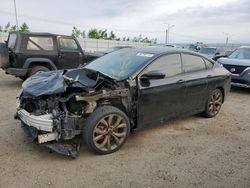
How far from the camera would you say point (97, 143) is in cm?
378

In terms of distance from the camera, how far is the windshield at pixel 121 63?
4227 mm

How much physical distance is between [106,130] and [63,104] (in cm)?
76

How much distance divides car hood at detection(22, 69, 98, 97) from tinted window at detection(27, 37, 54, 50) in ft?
14.0

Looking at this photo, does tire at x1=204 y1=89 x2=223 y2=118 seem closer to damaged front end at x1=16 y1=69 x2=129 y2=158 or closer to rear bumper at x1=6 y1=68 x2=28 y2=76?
damaged front end at x1=16 y1=69 x2=129 y2=158

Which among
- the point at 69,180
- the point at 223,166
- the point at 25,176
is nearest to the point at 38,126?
the point at 25,176

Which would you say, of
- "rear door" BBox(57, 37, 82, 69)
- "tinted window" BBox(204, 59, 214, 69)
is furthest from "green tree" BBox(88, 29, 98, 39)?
"tinted window" BBox(204, 59, 214, 69)

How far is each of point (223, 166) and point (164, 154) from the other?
34.5 inches

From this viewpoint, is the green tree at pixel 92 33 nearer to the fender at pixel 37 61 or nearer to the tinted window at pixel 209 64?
the fender at pixel 37 61

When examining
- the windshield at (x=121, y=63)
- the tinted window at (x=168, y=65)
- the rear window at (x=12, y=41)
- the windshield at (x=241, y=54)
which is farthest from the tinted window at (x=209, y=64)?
the rear window at (x=12, y=41)

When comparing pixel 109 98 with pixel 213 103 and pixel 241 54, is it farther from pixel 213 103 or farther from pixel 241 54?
pixel 241 54

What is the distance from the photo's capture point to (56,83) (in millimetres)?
3945

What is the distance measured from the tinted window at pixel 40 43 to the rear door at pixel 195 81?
536cm

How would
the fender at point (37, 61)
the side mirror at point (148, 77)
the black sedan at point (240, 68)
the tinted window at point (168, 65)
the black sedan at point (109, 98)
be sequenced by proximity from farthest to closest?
the black sedan at point (240, 68), the fender at point (37, 61), the tinted window at point (168, 65), the side mirror at point (148, 77), the black sedan at point (109, 98)

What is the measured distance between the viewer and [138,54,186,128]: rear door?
4172 mm
